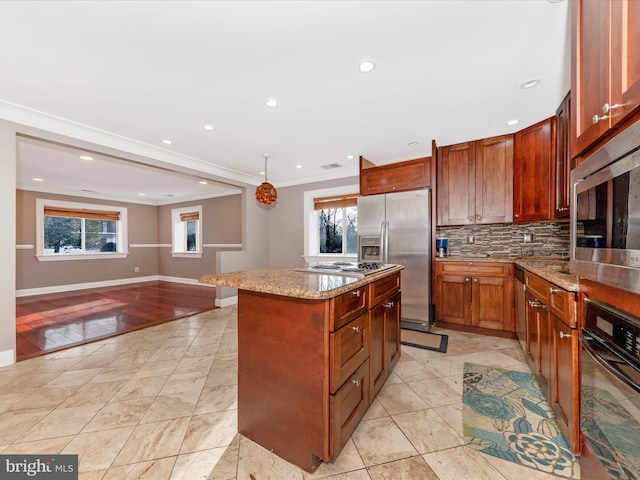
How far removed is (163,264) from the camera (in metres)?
7.44

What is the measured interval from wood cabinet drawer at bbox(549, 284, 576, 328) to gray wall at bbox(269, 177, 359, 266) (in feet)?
11.8

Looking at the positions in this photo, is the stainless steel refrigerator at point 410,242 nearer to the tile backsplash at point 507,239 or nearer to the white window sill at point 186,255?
the tile backsplash at point 507,239

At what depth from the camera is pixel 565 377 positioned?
4.42 feet

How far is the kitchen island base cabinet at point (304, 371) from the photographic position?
123 cm

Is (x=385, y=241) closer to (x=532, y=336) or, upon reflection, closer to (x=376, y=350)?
(x=532, y=336)

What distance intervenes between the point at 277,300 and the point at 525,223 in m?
3.40

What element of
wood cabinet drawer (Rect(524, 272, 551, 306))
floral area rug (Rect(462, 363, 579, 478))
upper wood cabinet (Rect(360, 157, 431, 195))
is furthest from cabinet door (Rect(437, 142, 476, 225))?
floral area rug (Rect(462, 363, 579, 478))

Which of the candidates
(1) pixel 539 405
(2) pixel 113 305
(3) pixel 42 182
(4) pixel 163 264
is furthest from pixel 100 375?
(4) pixel 163 264

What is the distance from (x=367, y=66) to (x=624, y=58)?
1.38 metres

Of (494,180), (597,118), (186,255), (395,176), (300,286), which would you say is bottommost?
(186,255)

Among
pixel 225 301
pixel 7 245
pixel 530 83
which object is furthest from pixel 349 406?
pixel 225 301

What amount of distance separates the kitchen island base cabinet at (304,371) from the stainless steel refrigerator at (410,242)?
1915 millimetres

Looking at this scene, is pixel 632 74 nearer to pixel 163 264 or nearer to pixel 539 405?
Answer: pixel 539 405

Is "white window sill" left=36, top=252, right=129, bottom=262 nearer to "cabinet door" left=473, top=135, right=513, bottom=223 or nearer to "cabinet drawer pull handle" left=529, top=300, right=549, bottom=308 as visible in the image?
"cabinet door" left=473, top=135, right=513, bottom=223
